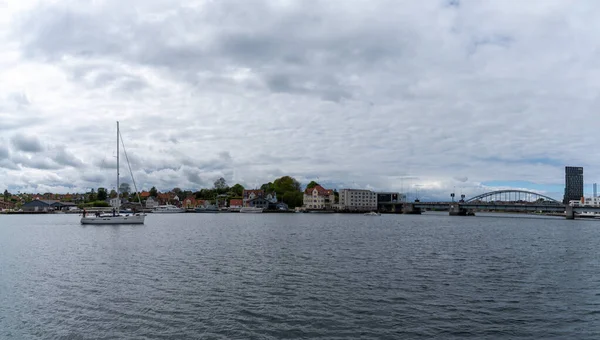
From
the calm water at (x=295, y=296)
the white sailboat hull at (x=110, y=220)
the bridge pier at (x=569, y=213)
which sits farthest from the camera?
the bridge pier at (x=569, y=213)

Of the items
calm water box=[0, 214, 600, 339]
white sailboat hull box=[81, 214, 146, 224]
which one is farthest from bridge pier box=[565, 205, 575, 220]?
white sailboat hull box=[81, 214, 146, 224]

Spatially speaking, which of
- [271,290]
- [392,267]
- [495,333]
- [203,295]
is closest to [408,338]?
[495,333]

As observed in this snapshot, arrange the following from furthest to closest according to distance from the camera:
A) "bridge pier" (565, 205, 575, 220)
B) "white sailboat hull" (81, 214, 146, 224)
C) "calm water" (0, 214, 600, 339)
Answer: "bridge pier" (565, 205, 575, 220), "white sailboat hull" (81, 214, 146, 224), "calm water" (0, 214, 600, 339)

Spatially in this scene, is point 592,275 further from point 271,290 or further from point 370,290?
point 271,290

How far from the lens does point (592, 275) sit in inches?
1172

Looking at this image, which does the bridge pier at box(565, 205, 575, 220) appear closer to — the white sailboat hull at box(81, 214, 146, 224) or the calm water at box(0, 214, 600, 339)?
the calm water at box(0, 214, 600, 339)

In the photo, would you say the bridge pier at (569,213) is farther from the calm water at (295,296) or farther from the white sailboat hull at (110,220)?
the white sailboat hull at (110,220)

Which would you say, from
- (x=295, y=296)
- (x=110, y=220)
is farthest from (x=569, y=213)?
(x=295, y=296)

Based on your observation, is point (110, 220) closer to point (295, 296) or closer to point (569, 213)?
point (295, 296)

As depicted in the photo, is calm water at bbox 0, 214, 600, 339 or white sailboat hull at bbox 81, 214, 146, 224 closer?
calm water at bbox 0, 214, 600, 339

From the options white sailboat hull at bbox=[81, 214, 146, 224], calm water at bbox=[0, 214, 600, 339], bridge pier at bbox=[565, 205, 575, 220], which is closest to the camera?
calm water at bbox=[0, 214, 600, 339]

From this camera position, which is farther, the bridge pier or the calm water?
the bridge pier

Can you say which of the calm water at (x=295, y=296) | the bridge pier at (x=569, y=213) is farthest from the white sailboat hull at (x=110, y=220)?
the bridge pier at (x=569, y=213)

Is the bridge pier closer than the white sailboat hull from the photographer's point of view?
No
